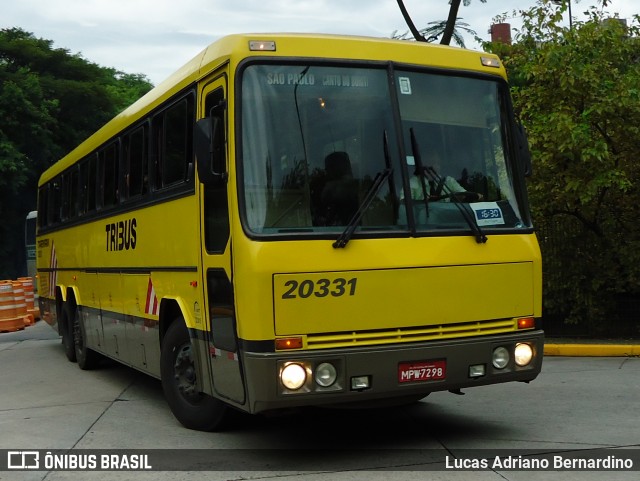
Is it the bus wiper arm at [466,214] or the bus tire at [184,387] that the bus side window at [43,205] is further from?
the bus wiper arm at [466,214]

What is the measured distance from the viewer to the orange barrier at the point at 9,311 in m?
19.0

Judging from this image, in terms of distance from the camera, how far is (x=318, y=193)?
5973 mm

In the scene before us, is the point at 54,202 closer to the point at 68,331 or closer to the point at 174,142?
the point at 68,331

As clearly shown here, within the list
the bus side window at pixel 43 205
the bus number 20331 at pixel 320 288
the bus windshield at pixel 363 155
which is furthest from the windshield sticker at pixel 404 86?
the bus side window at pixel 43 205

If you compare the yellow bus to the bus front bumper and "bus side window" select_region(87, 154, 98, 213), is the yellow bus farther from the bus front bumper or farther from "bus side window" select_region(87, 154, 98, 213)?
"bus side window" select_region(87, 154, 98, 213)

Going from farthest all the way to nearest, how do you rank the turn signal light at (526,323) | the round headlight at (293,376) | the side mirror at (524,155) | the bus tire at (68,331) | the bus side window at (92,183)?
the bus tire at (68,331) → the bus side window at (92,183) → the side mirror at (524,155) → the turn signal light at (526,323) → the round headlight at (293,376)

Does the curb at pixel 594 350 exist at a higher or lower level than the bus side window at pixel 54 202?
lower

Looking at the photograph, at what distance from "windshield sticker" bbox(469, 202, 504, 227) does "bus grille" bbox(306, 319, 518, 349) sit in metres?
0.76

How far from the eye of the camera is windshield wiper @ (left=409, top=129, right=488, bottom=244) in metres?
6.27

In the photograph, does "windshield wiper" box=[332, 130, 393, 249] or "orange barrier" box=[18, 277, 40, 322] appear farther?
"orange barrier" box=[18, 277, 40, 322]

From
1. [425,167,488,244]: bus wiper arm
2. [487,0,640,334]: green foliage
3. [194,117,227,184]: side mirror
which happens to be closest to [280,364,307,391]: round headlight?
[194,117,227,184]: side mirror

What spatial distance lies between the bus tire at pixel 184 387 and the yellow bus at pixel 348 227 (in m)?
0.04

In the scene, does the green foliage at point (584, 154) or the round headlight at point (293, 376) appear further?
the green foliage at point (584, 154)

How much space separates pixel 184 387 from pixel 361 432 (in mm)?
1588
